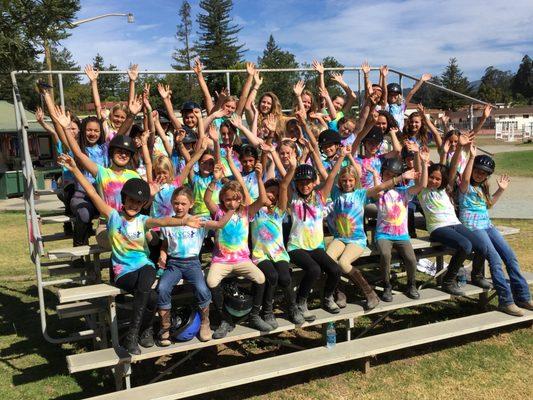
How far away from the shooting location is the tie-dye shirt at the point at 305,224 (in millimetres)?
5051

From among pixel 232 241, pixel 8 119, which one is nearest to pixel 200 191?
pixel 232 241

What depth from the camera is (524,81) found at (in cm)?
14012

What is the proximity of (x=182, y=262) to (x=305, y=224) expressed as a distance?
1.31m

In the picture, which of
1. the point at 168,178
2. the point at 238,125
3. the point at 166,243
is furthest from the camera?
the point at 238,125

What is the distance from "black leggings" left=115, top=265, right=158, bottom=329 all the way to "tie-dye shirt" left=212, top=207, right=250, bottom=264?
0.65 meters

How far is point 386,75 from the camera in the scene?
7.22 metres

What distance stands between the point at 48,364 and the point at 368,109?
4.58 m

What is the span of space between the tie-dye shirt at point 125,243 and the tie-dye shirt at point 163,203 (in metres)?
0.56

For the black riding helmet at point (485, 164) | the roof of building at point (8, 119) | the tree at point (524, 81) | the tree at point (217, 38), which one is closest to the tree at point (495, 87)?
the tree at point (524, 81)

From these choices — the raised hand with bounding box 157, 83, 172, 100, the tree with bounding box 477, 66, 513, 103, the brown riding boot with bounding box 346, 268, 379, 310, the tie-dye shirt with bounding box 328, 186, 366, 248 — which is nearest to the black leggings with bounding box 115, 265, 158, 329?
the brown riding boot with bounding box 346, 268, 379, 310

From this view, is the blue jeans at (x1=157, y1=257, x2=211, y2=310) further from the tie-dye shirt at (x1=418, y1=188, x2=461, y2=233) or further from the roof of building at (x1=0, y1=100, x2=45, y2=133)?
the roof of building at (x1=0, y1=100, x2=45, y2=133)

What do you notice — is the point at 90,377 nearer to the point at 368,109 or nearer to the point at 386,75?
the point at 368,109

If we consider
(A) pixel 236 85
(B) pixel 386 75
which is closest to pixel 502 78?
(A) pixel 236 85

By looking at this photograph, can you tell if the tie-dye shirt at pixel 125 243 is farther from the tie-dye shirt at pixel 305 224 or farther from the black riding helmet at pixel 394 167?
the black riding helmet at pixel 394 167
